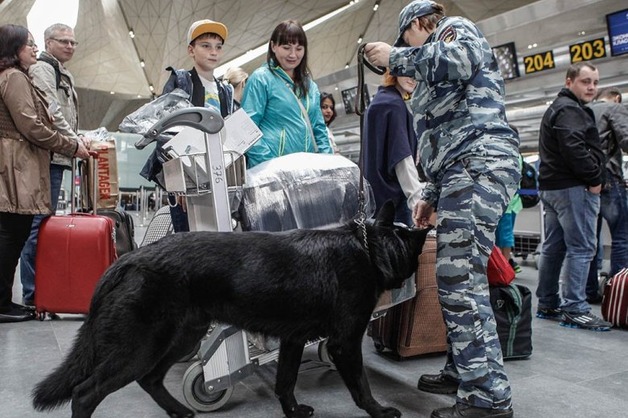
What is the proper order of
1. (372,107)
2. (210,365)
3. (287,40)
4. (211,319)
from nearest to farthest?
1. (211,319)
2. (210,365)
3. (287,40)
4. (372,107)

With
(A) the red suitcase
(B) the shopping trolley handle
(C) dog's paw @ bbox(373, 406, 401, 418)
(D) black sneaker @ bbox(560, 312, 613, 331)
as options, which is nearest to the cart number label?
(B) the shopping trolley handle

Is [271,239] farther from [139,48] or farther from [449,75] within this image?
[139,48]

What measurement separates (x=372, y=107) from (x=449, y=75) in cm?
102

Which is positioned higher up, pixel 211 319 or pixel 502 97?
pixel 502 97

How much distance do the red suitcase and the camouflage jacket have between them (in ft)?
7.67

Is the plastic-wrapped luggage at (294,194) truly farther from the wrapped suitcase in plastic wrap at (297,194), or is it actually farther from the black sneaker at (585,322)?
the black sneaker at (585,322)

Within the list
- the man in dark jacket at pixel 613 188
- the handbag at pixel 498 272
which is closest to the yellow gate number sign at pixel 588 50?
the man in dark jacket at pixel 613 188

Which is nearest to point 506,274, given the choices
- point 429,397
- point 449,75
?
point 429,397

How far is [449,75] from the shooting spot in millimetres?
1802

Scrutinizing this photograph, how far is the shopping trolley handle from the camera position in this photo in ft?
6.31

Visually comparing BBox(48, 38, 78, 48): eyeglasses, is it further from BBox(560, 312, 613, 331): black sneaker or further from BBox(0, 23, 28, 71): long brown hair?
BBox(560, 312, 613, 331): black sneaker

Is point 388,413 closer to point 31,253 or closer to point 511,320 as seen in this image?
point 511,320

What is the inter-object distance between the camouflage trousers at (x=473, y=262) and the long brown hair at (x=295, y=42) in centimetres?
104

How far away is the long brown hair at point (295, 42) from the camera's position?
8.56 ft
